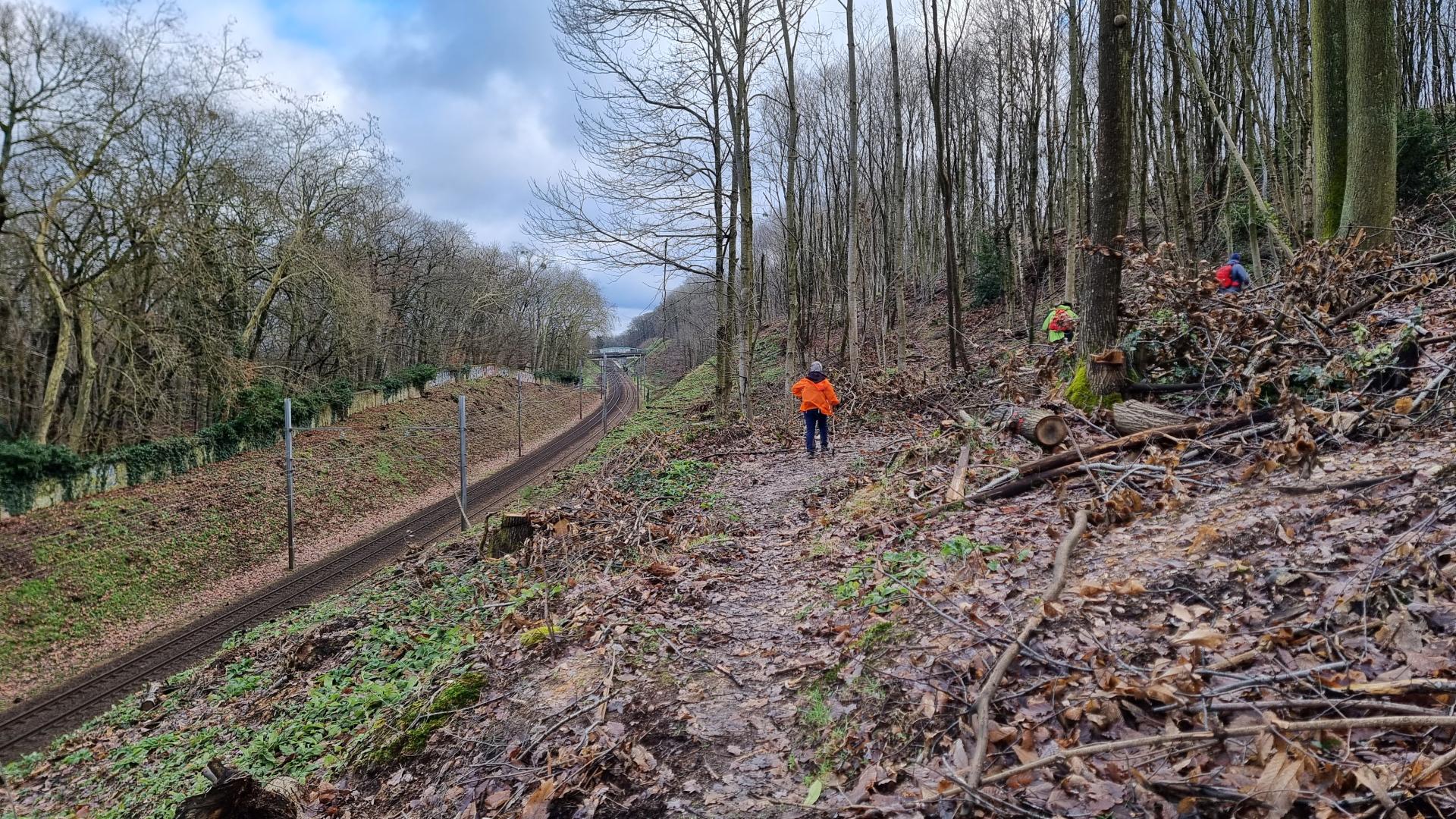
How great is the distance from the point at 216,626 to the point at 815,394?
15086 millimetres

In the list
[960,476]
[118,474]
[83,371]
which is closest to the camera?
[960,476]

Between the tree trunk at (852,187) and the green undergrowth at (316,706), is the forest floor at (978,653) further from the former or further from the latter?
the tree trunk at (852,187)

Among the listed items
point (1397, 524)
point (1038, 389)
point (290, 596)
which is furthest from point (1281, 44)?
point (290, 596)

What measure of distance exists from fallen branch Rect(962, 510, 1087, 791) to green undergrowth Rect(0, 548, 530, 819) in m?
3.31

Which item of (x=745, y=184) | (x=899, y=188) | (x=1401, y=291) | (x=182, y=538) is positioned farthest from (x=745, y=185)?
(x=182, y=538)

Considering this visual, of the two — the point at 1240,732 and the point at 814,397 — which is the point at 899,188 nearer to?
the point at 814,397

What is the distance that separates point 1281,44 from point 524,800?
21.1 meters

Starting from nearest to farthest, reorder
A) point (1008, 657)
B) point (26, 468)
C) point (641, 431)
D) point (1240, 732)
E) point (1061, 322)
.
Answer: point (1240, 732) → point (1008, 657) → point (1061, 322) → point (26, 468) → point (641, 431)

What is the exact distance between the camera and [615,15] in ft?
42.9

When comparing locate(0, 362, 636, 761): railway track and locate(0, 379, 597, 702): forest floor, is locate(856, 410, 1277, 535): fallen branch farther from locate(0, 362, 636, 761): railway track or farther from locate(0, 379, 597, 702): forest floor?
locate(0, 379, 597, 702): forest floor

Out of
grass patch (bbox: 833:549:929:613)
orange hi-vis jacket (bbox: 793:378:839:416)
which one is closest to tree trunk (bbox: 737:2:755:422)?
orange hi-vis jacket (bbox: 793:378:839:416)

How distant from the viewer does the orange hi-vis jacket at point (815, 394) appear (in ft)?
34.4

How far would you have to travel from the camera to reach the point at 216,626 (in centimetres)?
1502

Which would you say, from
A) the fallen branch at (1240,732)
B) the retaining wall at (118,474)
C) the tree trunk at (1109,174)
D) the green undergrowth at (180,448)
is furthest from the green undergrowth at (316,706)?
the retaining wall at (118,474)
